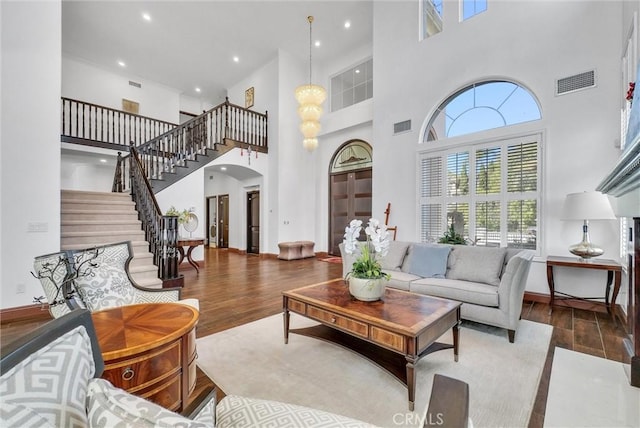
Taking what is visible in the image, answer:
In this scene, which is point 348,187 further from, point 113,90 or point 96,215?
point 113,90

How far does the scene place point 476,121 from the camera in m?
4.83

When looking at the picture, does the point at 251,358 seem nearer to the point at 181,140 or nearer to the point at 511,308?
the point at 511,308

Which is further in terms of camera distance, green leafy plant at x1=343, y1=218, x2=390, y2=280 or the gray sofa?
the gray sofa

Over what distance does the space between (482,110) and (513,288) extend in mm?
3336

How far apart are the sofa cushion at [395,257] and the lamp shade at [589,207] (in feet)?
6.59

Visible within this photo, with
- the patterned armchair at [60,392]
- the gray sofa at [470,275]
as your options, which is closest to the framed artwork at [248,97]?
the gray sofa at [470,275]

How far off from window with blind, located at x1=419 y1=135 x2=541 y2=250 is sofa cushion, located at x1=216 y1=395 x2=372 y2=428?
182 inches

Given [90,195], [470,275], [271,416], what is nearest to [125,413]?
[271,416]

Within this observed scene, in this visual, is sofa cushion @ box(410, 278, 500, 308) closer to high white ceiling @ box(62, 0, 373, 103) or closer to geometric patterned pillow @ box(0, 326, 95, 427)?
geometric patterned pillow @ box(0, 326, 95, 427)

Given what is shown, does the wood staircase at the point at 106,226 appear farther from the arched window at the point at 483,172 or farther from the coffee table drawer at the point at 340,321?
the arched window at the point at 483,172

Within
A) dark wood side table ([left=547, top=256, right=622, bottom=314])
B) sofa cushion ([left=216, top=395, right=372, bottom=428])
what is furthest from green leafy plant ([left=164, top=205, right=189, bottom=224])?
dark wood side table ([left=547, top=256, right=622, bottom=314])

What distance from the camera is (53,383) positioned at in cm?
58

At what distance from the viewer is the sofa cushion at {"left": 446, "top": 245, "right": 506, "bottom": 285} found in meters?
3.25

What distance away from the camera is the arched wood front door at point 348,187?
7398 millimetres
